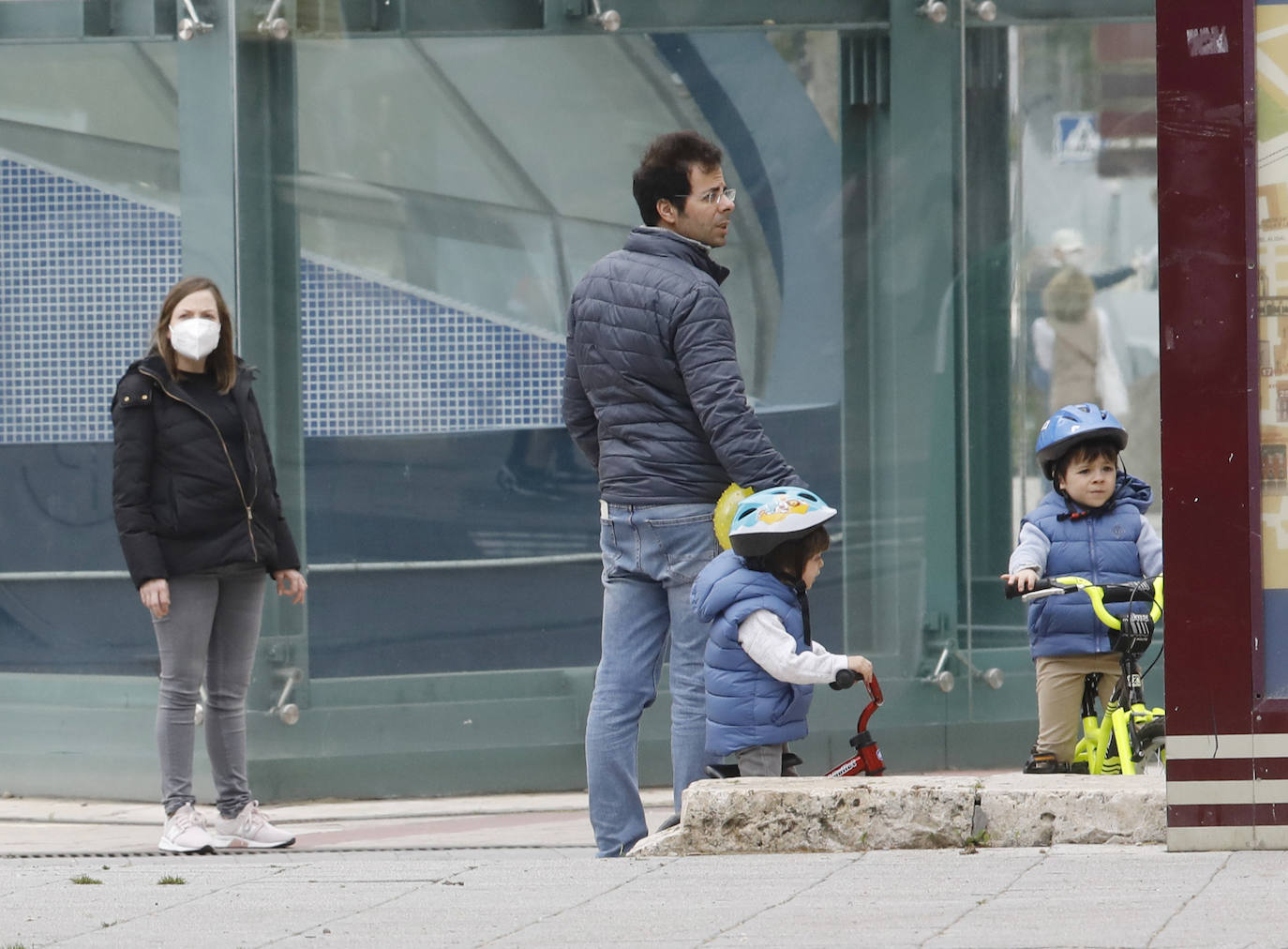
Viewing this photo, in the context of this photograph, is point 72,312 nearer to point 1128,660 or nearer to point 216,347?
point 216,347

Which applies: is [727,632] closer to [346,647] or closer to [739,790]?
[739,790]

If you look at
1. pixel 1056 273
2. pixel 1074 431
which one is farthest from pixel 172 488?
pixel 1056 273

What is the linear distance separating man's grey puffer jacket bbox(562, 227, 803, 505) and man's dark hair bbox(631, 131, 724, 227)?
0.32 feet

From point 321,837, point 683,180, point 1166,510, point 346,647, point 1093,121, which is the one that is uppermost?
point 1093,121

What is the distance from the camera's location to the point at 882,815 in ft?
17.2

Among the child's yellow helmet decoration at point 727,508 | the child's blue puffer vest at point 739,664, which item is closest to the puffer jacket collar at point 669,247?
the child's yellow helmet decoration at point 727,508

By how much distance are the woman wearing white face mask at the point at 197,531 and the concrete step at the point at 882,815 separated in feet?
5.95

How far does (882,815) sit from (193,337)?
261cm

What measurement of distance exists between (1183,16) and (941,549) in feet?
11.6

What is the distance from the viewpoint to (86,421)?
7.70 meters

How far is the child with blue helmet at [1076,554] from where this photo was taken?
6105mm

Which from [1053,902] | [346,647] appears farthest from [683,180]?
[346,647]

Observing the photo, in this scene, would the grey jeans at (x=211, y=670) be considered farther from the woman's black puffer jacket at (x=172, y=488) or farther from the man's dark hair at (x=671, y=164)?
the man's dark hair at (x=671, y=164)

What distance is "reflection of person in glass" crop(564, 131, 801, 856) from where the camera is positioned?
17.9 ft
